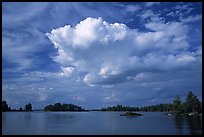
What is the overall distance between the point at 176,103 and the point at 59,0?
5844 inches

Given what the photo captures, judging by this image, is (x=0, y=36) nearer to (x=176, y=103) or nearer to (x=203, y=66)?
(x=203, y=66)

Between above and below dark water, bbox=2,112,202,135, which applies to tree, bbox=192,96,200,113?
above

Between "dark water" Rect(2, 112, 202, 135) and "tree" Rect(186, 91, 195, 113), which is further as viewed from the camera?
"tree" Rect(186, 91, 195, 113)

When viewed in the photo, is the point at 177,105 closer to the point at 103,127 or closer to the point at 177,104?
the point at 177,104

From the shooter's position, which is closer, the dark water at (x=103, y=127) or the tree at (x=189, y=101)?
the dark water at (x=103, y=127)

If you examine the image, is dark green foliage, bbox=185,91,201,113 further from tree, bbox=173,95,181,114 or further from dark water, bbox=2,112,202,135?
dark water, bbox=2,112,202,135

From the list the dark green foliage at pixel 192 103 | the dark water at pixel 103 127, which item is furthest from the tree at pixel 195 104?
the dark water at pixel 103 127

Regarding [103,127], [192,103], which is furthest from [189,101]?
[103,127]

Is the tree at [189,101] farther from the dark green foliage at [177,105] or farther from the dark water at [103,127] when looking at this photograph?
the dark water at [103,127]

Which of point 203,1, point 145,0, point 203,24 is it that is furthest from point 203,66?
point 145,0

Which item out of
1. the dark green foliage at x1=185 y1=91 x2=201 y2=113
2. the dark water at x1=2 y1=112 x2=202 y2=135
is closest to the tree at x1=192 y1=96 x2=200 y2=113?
the dark green foliage at x1=185 y1=91 x2=201 y2=113

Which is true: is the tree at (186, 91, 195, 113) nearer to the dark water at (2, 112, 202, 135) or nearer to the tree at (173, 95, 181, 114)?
the tree at (173, 95, 181, 114)

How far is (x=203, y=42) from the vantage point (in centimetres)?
752

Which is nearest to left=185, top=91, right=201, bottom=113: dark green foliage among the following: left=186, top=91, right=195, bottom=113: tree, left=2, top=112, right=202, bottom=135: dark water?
left=186, top=91, right=195, bottom=113: tree
